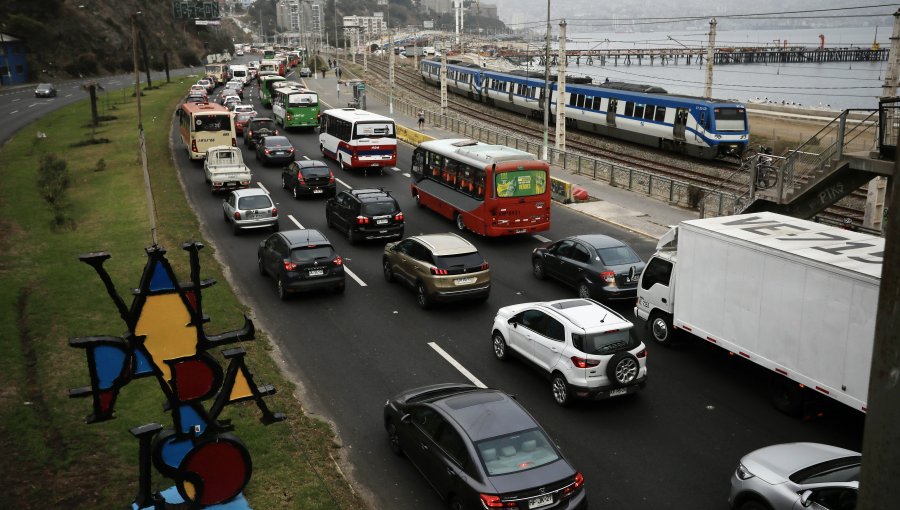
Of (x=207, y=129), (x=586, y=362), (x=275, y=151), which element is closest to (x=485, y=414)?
(x=586, y=362)

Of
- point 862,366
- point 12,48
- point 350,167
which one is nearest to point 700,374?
point 862,366

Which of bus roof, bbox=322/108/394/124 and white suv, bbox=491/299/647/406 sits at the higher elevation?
bus roof, bbox=322/108/394/124

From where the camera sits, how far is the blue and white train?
38.4 metres

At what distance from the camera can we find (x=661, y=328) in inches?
662

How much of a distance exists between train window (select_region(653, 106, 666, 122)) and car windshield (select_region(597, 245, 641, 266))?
79.8 feet

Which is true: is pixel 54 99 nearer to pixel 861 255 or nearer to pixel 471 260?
pixel 471 260

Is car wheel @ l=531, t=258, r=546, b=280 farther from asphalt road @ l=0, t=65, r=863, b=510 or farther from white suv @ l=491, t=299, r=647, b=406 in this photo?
white suv @ l=491, t=299, r=647, b=406

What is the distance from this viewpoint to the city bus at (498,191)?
24469 millimetres

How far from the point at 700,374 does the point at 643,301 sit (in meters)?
2.44

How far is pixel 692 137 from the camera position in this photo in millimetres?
39656

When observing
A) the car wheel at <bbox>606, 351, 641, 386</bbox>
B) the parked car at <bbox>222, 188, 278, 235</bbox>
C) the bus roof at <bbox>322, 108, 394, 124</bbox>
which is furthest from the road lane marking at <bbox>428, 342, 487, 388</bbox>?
the bus roof at <bbox>322, 108, 394, 124</bbox>

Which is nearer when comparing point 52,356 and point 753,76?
point 52,356

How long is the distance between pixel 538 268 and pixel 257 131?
2804 centimetres

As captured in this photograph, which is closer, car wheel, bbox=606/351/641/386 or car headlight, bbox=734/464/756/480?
car headlight, bbox=734/464/756/480
